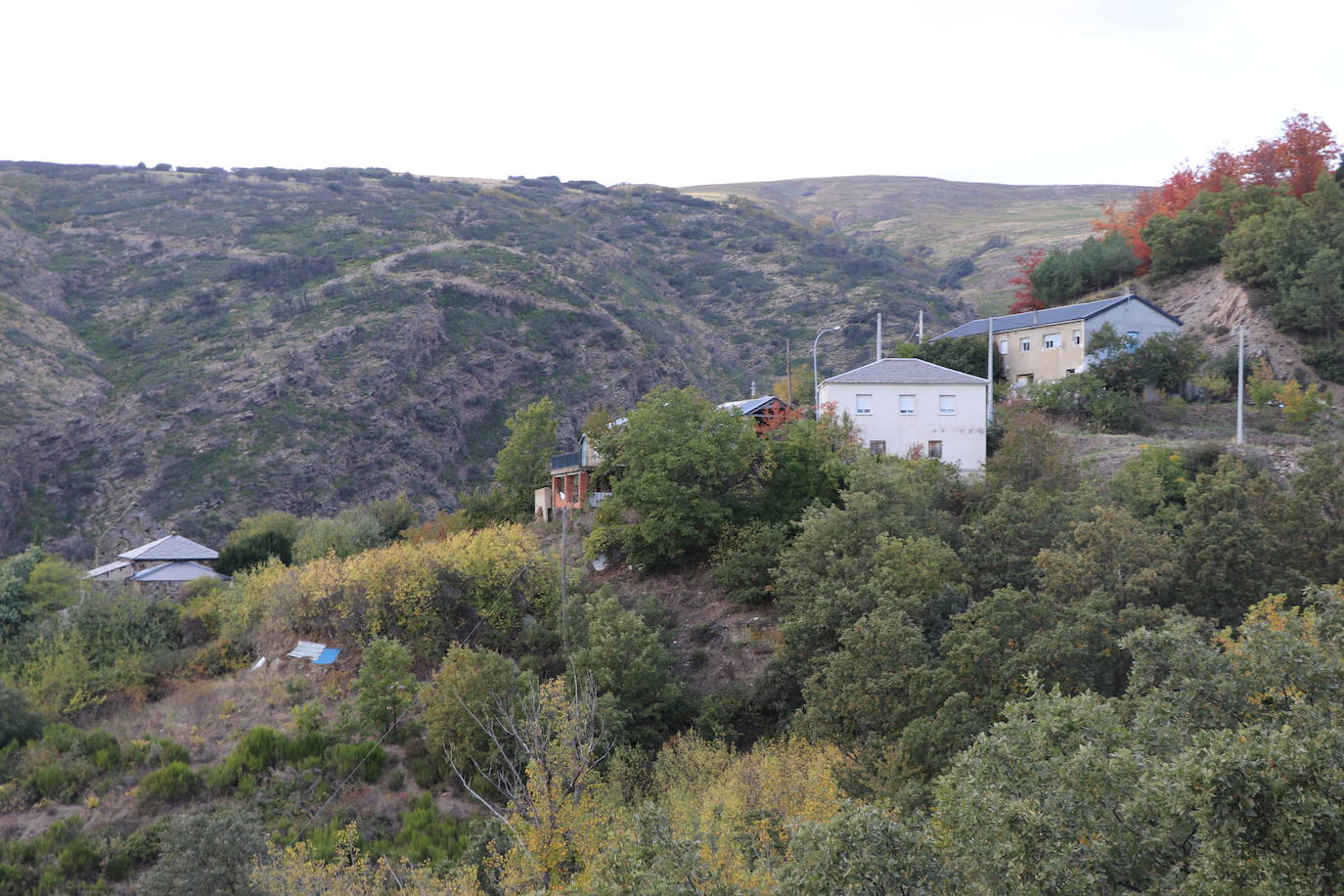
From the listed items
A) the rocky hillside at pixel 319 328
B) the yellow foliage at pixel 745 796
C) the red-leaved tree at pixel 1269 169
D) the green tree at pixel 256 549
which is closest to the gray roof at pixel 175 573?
the green tree at pixel 256 549

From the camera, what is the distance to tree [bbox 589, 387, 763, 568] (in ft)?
141

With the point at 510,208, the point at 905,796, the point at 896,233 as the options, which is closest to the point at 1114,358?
the point at 905,796

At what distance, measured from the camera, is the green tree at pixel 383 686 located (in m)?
35.5

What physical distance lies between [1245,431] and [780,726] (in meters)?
30.0

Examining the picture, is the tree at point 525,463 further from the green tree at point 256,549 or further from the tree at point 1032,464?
the tree at point 1032,464

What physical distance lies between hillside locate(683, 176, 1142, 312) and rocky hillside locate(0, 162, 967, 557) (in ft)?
58.5

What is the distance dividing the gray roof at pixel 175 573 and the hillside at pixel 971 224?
90985 millimetres

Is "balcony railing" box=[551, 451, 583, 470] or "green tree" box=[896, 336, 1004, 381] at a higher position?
"green tree" box=[896, 336, 1004, 381]

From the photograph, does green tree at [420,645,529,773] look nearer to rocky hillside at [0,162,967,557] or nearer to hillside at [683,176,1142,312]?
rocky hillside at [0,162,967,557]

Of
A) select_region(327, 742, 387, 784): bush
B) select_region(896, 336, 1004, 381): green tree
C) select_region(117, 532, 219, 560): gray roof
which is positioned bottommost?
select_region(327, 742, 387, 784): bush

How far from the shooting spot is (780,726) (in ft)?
107

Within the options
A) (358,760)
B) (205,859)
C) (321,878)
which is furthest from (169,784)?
(321,878)

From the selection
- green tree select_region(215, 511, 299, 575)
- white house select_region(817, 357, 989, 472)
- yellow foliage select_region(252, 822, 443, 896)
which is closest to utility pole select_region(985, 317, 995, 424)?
white house select_region(817, 357, 989, 472)

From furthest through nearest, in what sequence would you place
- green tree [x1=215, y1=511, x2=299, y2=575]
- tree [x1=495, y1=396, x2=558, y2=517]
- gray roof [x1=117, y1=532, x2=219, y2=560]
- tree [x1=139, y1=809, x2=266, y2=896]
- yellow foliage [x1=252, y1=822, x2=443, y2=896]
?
1. tree [x1=495, y1=396, x2=558, y2=517]
2. green tree [x1=215, y1=511, x2=299, y2=575]
3. gray roof [x1=117, y1=532, x2=219, y2=560]
4. tree [x1=139, y1=809, x2=266, y2=896]
5. yellow foliage [x1=252, y1=822, x2=443, y2=896]
